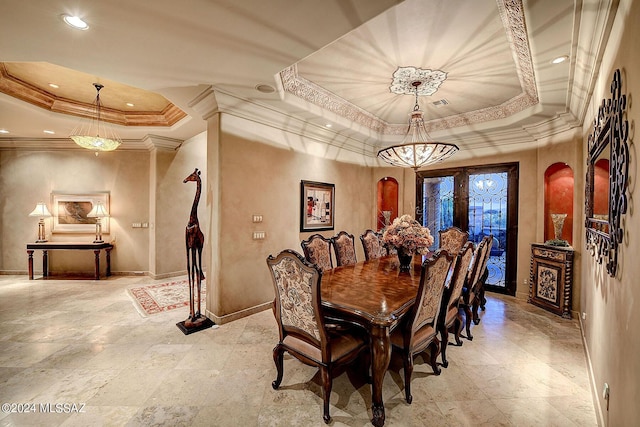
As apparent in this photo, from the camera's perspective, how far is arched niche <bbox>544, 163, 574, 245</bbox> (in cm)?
397

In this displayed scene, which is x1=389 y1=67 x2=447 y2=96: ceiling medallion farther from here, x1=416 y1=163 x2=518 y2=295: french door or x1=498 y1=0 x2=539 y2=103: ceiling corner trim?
x1=416 y1=163 x2=518 y2=295: french door

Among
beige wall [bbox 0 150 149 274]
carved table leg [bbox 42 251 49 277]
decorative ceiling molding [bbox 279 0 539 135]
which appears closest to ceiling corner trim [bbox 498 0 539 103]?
decorative ceiling molding [bbox 279 0 539 135]

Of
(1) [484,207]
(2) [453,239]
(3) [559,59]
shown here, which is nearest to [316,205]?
(2) [453,239]

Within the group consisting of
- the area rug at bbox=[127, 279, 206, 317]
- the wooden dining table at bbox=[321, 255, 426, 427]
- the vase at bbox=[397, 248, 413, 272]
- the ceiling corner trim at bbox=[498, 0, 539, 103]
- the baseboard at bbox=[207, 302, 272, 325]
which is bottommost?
the area rug at bbox=[127, 279, 206, 317]

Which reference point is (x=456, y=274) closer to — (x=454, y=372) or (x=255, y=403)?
(x=454, y=372)

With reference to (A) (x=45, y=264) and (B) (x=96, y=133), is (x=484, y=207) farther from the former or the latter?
(A) (x=45, y=264)

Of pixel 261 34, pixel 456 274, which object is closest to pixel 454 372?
pixel 456 274

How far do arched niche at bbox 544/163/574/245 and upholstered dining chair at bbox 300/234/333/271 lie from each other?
3.58 meters

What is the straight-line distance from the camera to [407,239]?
9.16 ft

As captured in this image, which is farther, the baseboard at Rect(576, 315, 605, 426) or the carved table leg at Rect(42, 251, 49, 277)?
the carved table leg at Rect(42, 251, 49, 277)

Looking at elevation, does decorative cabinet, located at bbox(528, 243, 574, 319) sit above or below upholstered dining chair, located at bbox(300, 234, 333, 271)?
below

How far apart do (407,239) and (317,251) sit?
41.2 inches

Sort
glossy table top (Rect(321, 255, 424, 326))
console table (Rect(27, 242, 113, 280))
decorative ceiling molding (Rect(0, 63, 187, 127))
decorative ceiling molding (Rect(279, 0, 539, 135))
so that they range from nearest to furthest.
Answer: glossy table top (Rect(321, 255, 424, 326)), decorative ceiling molding (Rect(279, 0, 539, 135)), decorative ceiling molding (Rect(0, 63, 187, 127)), console table (Rect(27, 242, 113, 280))

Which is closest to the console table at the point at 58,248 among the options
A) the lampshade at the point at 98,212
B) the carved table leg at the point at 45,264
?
the carved table leg at the point at 45,264
